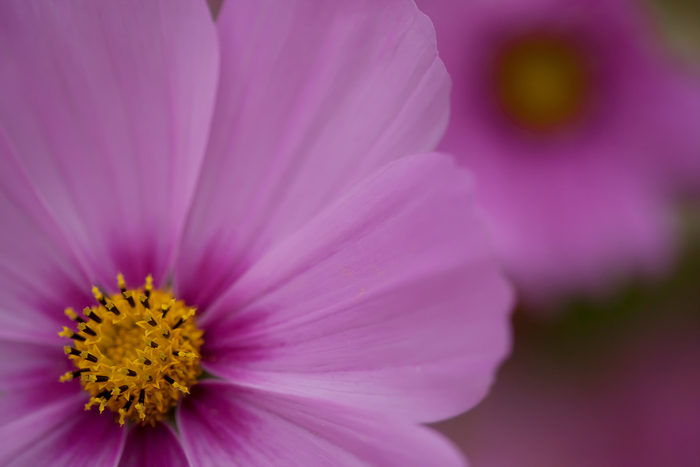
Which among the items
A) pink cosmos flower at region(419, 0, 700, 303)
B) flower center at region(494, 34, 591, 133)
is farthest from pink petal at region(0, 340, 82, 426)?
flower center at region(494, 34, 591, 133)

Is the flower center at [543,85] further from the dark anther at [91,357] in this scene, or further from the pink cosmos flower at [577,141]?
the dark anther at [91,357]

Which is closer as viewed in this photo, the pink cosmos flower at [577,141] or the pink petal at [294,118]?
the pink petal at [294,118]

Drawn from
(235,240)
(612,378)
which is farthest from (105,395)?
(612,378)

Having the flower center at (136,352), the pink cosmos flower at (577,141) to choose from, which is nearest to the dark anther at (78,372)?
the flower center at (136,352)

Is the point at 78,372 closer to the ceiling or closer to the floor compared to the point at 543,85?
closer to the floor

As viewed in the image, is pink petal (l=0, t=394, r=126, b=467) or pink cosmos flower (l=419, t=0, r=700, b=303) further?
pink cosmos flower (l=419, t=0, r=700, b=303)

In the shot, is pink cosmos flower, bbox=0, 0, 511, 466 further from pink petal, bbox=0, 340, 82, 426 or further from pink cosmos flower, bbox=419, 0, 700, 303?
pink cosmos flower, bbox=419, 0, 700, 303

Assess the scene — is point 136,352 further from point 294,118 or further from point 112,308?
point 294,118
